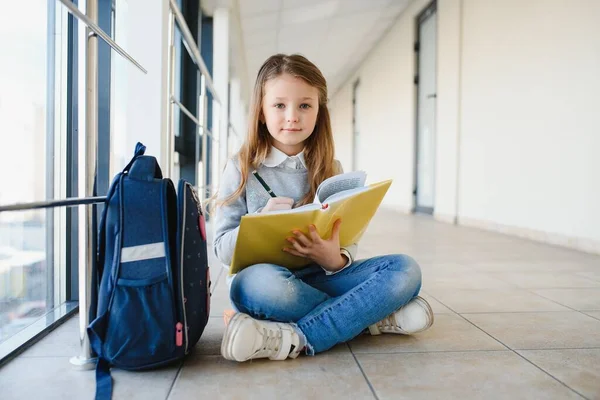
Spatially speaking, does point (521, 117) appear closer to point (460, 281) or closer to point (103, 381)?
point (460, 281)

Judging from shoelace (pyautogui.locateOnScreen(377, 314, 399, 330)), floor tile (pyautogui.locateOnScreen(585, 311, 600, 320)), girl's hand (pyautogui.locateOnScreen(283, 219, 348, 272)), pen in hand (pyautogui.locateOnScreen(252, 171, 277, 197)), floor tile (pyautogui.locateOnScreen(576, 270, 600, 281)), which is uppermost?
pen in hand (pyautogui.locateOnScreen(252, 171, 277, 197))

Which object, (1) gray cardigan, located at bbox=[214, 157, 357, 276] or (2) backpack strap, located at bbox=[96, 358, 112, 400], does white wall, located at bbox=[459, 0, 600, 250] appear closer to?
(1) gray cardigan, located at bbox=[214, 157, 357, 276]

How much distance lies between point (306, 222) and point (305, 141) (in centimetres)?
34

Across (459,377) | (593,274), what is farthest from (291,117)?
(593,274)

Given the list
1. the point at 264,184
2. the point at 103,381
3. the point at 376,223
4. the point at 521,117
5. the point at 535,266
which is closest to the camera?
the point at 103,381

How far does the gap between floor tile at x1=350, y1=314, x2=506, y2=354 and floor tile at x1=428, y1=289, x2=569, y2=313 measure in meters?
0.20

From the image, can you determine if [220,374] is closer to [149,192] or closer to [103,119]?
[149,192]

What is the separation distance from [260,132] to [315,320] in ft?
1.51

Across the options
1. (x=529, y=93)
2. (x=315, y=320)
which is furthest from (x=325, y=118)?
(x=529, y=93)

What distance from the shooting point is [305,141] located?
3.92 ft

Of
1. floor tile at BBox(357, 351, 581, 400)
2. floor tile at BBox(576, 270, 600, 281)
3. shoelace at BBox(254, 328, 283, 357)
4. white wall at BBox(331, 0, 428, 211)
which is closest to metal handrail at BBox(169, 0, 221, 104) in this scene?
shoelace at BBox(254, 328, 283, 357)

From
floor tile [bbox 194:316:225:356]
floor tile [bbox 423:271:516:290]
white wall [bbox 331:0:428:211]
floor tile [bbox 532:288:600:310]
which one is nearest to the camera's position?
floor tile [bbox 194:316:225:356]

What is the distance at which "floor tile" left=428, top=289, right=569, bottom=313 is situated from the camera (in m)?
1.34

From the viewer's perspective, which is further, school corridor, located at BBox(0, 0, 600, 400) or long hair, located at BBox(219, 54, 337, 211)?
long hair, located at BBox(219, 54, 337, 211)
